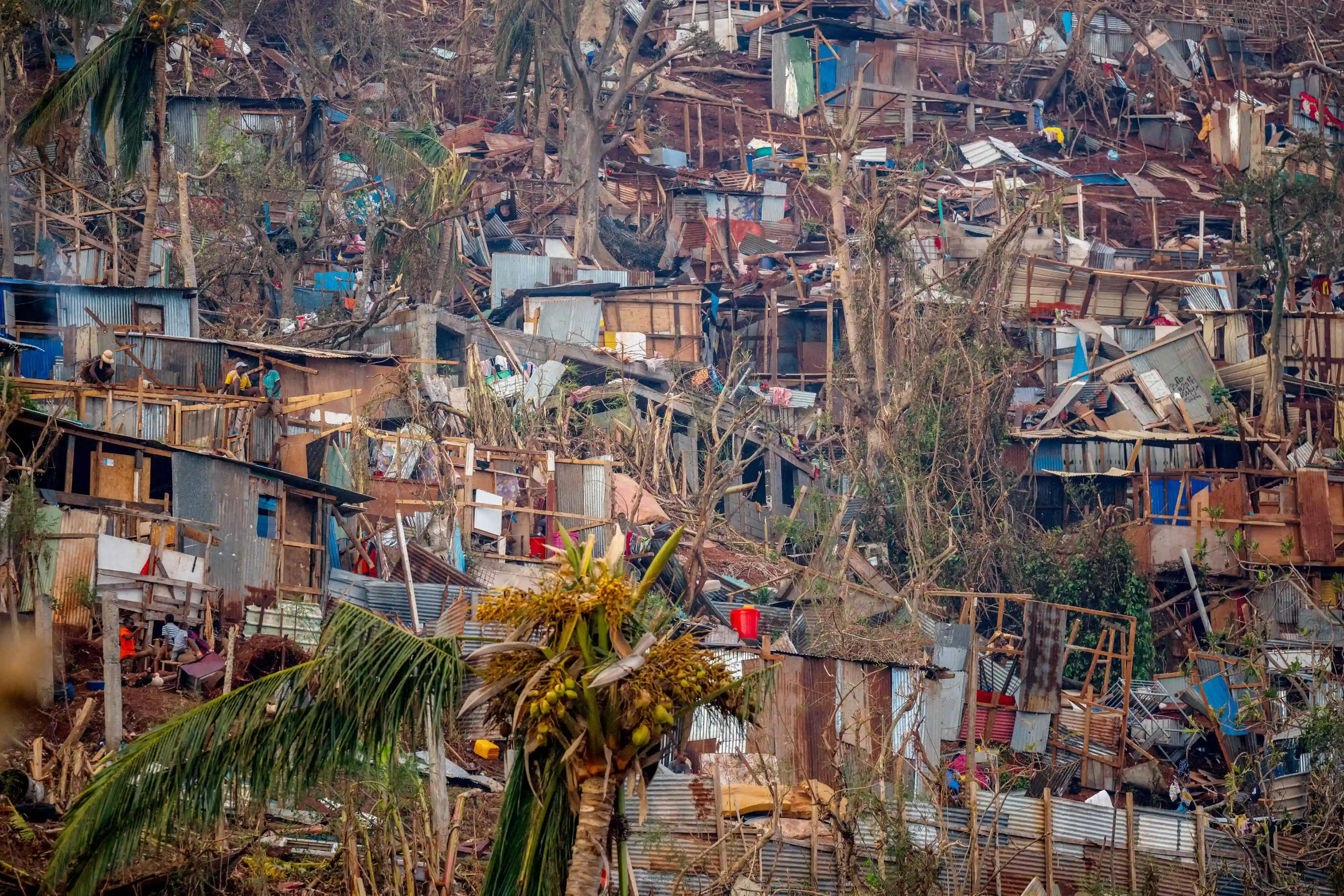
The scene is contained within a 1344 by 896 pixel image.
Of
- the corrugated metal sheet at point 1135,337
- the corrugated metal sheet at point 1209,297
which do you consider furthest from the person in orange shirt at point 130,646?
the corrugated metal sheet at point 1209,297

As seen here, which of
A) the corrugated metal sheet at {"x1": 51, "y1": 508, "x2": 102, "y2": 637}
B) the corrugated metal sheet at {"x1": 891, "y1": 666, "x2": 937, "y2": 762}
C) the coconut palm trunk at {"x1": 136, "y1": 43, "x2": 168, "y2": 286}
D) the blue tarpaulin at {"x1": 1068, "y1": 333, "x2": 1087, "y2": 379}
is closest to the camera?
the corrugated metal sheet at {"x1": 51, "y1": 508, "x2": 102, "y2": 637}

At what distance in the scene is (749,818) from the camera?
1379cm

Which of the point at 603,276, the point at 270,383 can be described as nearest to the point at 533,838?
the point at 270,383

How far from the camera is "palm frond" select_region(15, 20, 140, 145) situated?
20.7 metres

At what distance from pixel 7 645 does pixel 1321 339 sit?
24.4m

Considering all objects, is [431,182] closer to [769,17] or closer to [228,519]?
[228,519]

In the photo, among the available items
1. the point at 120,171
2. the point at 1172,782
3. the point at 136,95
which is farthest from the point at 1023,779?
the point at 120,171

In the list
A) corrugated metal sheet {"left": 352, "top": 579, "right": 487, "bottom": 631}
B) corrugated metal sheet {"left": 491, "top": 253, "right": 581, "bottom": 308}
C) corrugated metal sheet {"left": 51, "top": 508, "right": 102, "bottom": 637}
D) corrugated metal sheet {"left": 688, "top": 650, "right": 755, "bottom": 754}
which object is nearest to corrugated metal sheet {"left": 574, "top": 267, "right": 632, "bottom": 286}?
corrugated metal sheet {"left": 491, "top": 253, "right": 581, "bottom": 308}

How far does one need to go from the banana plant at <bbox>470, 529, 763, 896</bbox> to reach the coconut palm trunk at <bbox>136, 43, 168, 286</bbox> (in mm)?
16555

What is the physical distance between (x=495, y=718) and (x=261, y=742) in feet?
3.55

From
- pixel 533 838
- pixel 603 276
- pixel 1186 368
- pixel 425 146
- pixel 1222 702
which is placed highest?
pixel 425 146

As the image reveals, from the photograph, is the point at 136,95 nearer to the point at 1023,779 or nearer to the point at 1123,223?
Answer: the point at 1023,779

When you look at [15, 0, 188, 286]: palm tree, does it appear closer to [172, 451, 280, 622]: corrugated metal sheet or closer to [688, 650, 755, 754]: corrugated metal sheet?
[172, 451, 280, 622]: corrugated metal sheet

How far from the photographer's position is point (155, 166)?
22641mm
